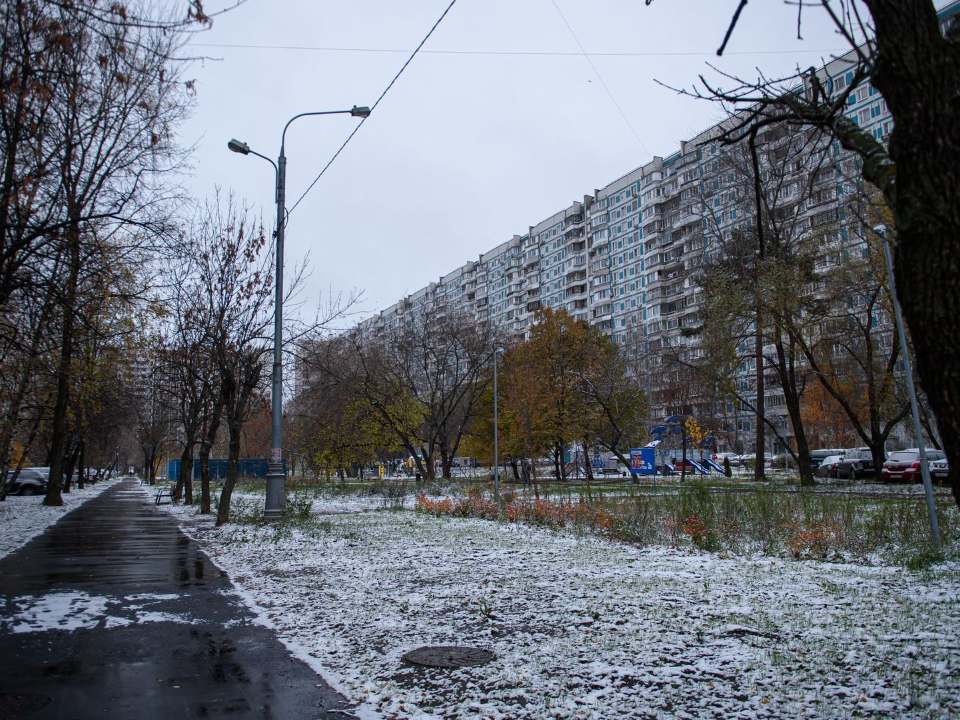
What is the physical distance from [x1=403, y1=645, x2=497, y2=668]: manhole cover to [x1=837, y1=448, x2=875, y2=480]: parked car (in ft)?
116

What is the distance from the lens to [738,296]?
26.1 metres

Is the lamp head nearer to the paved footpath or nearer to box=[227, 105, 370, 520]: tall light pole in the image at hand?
box=[227, 105, 370, 520]: tall light pole

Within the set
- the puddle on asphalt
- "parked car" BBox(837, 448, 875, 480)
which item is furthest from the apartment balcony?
the puddle on asphalt

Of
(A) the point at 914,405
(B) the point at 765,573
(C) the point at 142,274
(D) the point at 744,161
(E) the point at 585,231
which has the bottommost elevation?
(B) the point at 765,573

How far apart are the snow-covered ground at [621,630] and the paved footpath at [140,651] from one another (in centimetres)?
36

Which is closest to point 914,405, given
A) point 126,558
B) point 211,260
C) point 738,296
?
point 126,558

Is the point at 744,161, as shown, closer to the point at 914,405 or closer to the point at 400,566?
the point at 914,405

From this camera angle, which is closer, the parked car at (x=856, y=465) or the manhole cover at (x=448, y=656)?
the manhole cover at (x=448, y=656)

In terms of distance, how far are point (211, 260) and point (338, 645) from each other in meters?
15.8

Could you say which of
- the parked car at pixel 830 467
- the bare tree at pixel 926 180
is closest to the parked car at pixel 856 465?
the parked car at pixel 830 467

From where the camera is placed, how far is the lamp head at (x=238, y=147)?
62.7 ft

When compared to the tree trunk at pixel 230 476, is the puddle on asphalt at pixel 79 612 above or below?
below

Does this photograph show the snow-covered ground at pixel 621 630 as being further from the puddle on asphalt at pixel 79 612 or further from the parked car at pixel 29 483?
the parked car at pixel 29 483

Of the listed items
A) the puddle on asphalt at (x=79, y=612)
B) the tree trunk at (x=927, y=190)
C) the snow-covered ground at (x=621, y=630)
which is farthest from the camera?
the puddle on asphalt at (x=79, y=612)
